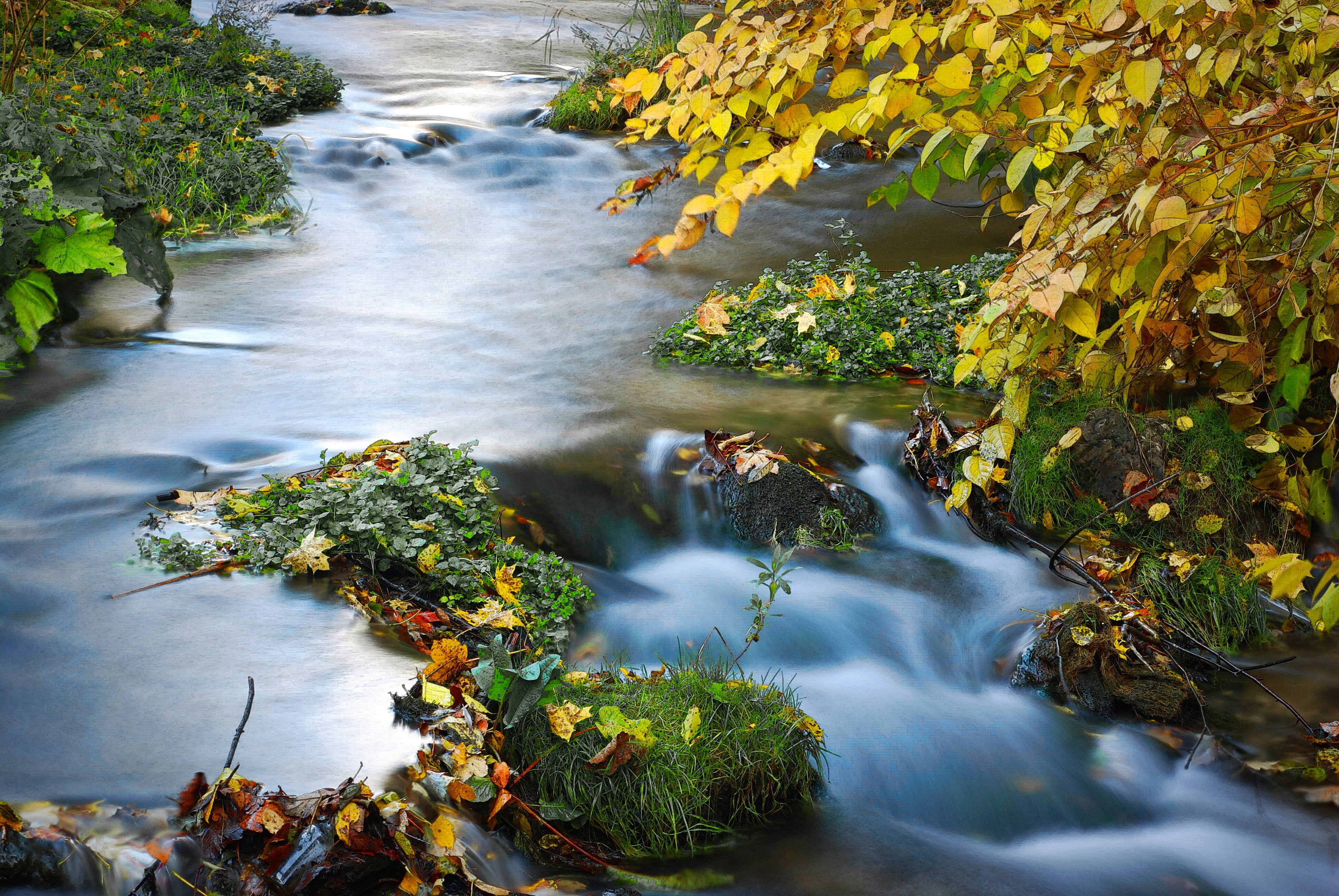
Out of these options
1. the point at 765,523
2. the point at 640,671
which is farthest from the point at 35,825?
the point at 765,523

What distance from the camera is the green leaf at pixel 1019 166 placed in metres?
2.75

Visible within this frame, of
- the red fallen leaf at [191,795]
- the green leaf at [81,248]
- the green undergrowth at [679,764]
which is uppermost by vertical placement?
the green leaf at [81,248]

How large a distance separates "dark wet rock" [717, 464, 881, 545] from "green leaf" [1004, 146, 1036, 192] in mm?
1972

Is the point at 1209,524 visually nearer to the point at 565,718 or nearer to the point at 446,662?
the point at 565,718

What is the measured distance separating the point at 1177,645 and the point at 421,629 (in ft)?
9.28

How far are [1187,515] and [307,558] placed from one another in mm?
3668

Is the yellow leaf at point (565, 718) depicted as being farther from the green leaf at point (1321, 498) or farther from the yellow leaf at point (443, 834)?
the green leaf at point (1321, 498)

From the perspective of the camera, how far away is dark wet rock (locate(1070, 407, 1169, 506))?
4.46 meters

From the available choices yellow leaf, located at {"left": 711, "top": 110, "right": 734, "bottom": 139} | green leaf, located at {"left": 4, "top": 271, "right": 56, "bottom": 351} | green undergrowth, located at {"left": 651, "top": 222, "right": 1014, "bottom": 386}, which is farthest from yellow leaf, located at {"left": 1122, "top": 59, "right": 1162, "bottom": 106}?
green leaf, located at {"left": 4, "top": 271, "right": 56, "bottom": 351}

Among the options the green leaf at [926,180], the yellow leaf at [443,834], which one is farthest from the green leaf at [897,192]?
the yellow leaf at [443,834]

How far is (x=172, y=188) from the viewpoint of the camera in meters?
7.87

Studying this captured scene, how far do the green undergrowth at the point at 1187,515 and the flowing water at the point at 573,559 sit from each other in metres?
0.30

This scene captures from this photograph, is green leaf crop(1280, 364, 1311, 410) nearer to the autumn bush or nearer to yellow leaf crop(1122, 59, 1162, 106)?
the autumn bush

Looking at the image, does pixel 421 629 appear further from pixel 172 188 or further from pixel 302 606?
pixel 172 188
